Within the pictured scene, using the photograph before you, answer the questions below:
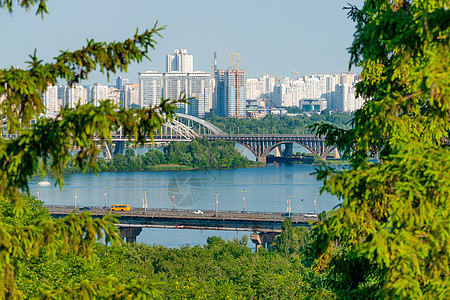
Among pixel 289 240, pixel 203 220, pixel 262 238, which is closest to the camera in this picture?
pixel 289 240

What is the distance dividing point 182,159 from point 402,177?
78.0m

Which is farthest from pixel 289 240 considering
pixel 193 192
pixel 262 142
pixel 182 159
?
pixel 262 142

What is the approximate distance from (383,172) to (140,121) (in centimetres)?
163

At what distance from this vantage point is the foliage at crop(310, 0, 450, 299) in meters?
4.20

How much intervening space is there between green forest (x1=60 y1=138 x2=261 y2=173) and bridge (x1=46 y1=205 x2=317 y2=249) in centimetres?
3633

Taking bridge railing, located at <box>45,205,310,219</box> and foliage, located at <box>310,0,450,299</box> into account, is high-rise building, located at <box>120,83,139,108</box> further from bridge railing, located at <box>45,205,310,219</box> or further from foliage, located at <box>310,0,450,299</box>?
foliage, located at <box>310,0,450,299</box>

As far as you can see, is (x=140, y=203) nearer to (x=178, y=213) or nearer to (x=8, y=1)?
(x=178, y=213)

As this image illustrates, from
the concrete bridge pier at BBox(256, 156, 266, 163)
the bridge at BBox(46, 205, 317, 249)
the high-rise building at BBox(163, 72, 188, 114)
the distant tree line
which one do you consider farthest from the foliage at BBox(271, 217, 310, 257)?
the high-rise building at BBox(163, 72, 188, 114)

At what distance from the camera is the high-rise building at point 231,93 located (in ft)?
535

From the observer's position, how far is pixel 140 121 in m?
4.41

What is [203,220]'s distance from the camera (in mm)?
40500

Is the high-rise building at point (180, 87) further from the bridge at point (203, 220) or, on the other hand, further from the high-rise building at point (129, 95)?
the bridge at point (203, 220)

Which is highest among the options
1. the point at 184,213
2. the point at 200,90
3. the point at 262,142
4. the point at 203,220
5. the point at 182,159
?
the point at 200,90

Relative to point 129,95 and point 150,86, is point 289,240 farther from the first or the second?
point 129,95
